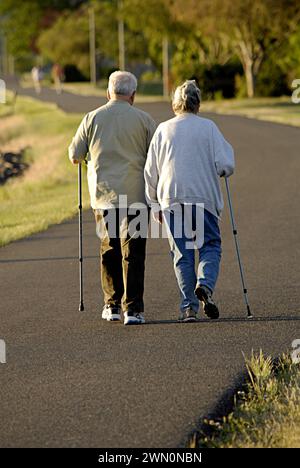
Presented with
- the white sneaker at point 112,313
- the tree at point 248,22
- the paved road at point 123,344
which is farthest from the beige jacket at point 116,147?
the tree at point 248,22

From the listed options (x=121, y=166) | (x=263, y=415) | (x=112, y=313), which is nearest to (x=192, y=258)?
(x=112, y=313)

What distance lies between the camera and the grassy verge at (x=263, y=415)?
679 centimetres

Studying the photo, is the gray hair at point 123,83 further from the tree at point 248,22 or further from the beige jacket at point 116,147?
the tree at point 248,22

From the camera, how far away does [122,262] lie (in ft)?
34.3

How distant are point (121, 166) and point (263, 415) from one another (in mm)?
3375

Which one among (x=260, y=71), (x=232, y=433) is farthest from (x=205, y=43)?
(x=232, y=433)

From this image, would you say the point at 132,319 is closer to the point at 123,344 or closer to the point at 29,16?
the point at 123,344

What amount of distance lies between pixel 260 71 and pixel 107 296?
52772mm

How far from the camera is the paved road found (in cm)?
722

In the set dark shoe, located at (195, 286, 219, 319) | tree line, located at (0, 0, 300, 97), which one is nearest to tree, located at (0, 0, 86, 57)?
tree line, located at (0, 0, 300, 97)

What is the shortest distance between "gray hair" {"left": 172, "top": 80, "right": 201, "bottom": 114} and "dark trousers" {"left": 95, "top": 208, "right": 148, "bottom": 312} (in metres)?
0.91

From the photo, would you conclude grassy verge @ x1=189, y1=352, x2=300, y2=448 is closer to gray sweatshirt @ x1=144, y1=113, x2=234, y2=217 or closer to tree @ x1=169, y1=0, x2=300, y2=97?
gray sweatshirt @ x1=144, y1=113, x2=234, y2=217

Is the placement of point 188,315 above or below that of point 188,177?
below

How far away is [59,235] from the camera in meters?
16.4
